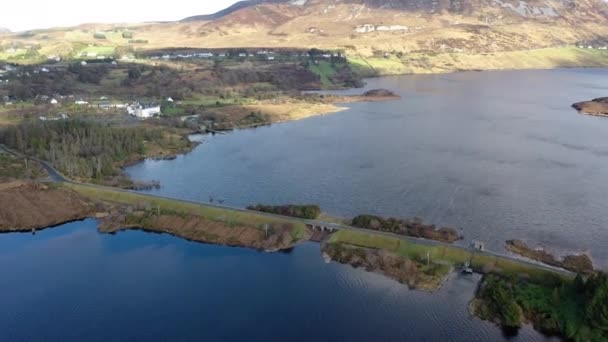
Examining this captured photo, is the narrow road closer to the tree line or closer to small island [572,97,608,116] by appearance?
the tree line

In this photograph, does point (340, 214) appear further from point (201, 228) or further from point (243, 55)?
point (243, 55)

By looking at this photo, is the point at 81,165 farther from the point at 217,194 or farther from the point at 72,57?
the point at 72,57

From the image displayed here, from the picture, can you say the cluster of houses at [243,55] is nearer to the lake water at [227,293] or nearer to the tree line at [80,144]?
the tree line at [80,144]

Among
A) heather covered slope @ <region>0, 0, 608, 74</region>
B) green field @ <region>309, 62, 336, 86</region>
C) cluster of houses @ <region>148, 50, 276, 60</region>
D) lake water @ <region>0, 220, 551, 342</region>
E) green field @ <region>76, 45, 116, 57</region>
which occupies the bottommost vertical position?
lake water @ <region>0, 220, 551, 342</region>

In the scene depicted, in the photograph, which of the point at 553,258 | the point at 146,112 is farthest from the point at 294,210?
the point at 146,112

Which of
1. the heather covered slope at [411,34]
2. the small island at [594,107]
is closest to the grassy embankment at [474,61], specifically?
the heather covered slope at [411,34]

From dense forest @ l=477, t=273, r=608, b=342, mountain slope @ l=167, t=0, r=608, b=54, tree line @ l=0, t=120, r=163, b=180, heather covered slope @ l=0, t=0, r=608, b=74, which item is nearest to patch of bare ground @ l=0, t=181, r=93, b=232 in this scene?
tree line @ l=0, t=120, r=163, b=180

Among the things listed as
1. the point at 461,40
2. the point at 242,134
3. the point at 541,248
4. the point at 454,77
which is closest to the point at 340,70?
the point at 454,77
